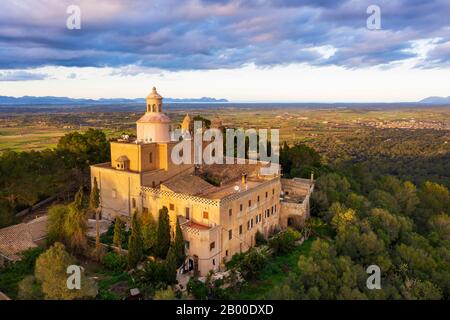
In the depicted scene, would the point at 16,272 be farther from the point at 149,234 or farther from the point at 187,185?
the point at 187,185

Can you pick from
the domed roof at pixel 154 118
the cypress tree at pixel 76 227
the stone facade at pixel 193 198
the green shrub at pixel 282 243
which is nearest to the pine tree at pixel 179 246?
the stone facade at pixel 193 198

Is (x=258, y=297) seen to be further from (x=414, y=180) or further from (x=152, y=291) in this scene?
(x=414, y=180)

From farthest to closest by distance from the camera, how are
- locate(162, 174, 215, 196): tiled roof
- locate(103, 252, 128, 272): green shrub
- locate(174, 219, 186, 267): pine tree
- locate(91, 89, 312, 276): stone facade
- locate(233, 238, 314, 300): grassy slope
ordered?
locate(162, 174, 215, 196): tiled roof, locate(91, 89, 312, 276): stone facade, locate(103, 252, 128, 272): green shrub, locate(174, 219, 186, 267): pine tree, locate(233, 238, 314, 300): grassy slope

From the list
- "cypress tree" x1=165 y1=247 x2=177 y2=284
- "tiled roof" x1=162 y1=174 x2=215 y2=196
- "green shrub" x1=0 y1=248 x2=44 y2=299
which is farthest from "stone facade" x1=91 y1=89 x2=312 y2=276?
"green shrub" x1=0 y1=248 x2=44 y2=299

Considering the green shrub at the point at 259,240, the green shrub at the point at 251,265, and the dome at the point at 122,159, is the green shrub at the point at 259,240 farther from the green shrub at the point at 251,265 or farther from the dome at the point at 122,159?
the dome at the point at 122,159

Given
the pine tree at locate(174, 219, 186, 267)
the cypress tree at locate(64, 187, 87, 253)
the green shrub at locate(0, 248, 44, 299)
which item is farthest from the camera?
the cypress tree at locate(64, 187, 87, 253)

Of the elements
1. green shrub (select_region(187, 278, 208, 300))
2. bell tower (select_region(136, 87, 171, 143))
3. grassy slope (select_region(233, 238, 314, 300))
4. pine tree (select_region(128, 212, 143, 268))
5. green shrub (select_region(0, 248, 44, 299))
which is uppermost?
bell tower (select_region(136, 87, 171, 143))

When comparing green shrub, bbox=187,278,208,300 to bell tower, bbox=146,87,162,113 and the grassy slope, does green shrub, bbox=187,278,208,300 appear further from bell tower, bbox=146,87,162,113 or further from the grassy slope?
bell tower, bbox=146,87,162,113
